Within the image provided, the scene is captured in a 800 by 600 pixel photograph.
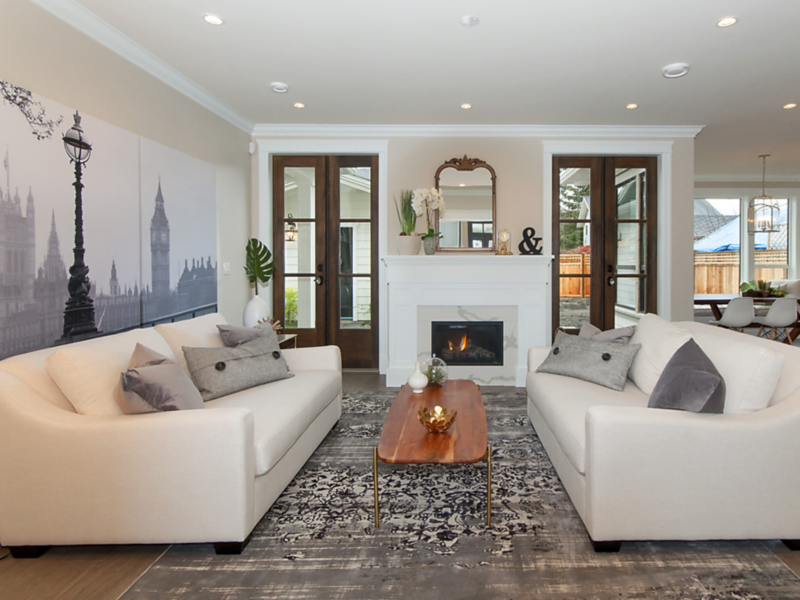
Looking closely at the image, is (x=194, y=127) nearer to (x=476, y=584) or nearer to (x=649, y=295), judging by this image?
(x=476, y=584)

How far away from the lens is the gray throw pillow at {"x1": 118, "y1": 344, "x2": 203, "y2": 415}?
2.01 metres

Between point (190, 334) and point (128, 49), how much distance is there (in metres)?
1.84

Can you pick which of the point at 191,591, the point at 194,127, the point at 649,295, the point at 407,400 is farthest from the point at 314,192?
the point at 191,591

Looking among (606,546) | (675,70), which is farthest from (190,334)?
(675,70)

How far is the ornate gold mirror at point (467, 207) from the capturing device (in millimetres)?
5117

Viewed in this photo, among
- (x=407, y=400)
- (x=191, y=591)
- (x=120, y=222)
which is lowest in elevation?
(x=191, y=591)

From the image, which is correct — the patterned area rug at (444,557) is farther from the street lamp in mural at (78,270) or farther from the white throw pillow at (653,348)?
the street lamp in mural at (78,270)

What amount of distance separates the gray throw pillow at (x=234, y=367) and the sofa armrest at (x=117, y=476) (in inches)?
31.1

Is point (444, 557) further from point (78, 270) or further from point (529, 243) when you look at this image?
point (529, 243)

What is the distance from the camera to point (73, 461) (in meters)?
1.87

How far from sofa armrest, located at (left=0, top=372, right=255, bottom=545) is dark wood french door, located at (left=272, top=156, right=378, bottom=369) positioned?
3.46 metres

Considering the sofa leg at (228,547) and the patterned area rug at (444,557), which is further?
the sofa leg at (228,547)

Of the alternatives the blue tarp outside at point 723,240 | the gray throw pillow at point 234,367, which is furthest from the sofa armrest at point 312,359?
the blue tarp outside at point 723,240

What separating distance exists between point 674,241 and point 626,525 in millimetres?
4009
